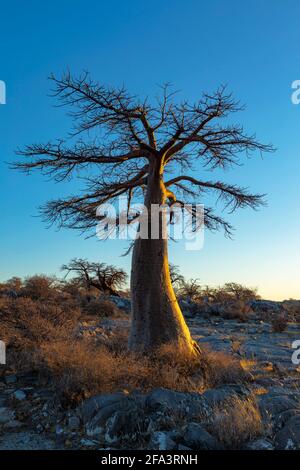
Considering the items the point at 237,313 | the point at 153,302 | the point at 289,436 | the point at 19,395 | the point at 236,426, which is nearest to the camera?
the point at 289,436

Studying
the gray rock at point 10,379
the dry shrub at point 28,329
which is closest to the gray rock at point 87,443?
the gray rock at point 10,379

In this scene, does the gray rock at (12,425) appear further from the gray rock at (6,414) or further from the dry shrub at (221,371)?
the dry shrub at (221,371)

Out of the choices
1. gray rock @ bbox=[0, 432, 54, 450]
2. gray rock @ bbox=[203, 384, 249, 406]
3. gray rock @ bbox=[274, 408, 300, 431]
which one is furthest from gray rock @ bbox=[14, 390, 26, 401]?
gray rock @ bbox=[274, 408, 300, 431]

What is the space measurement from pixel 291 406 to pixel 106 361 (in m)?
2.34

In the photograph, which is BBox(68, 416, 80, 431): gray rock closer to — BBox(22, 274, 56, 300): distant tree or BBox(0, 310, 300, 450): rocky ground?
BBox(0, 310, 300, 450): rocky ground

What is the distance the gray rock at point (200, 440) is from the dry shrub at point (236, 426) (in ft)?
0.31

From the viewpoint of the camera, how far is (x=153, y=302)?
7184 millimetres

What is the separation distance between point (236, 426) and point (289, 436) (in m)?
0.46

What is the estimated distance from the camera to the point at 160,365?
628cm

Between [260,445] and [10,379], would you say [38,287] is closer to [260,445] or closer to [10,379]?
[10,379]

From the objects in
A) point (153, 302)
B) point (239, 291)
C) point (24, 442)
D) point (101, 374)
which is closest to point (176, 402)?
point (101, 374)
